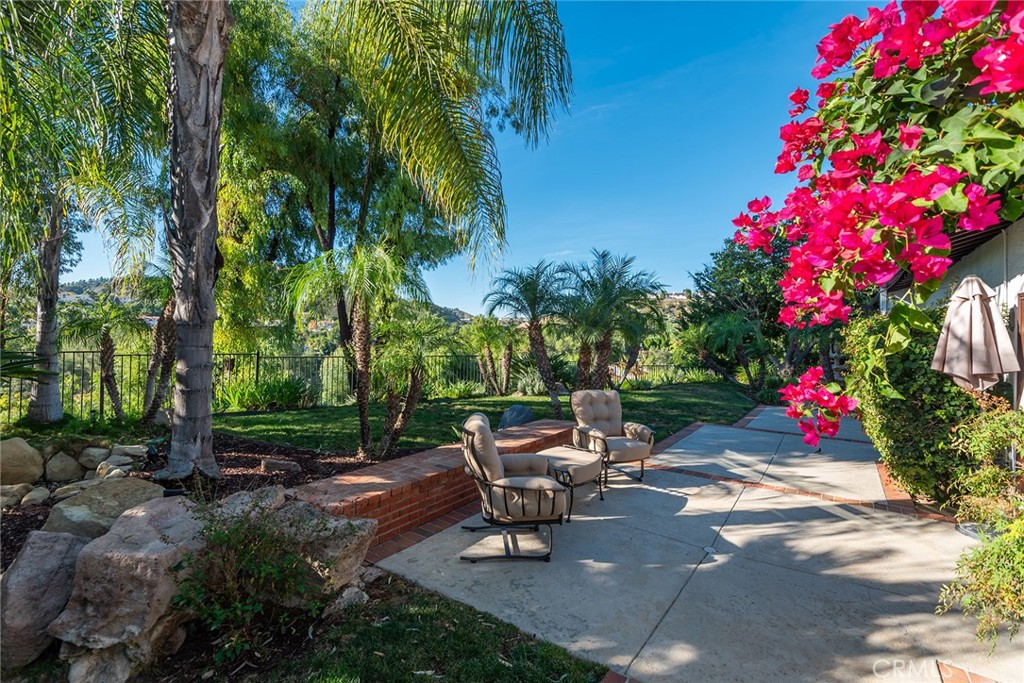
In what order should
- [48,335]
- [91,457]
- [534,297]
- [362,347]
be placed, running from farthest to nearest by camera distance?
[534,297] → [48,335] → [362,347] → [91,457]

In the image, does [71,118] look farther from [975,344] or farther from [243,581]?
[975,344]

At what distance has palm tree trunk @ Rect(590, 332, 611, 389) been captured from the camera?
918 centimetres

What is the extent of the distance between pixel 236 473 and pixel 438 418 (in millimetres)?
4144

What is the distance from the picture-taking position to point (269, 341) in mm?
13414

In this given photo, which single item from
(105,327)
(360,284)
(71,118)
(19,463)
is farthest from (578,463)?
(105,327)

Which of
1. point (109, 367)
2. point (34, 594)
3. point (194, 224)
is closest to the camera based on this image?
point (34, 594)

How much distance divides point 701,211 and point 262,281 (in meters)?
12.7

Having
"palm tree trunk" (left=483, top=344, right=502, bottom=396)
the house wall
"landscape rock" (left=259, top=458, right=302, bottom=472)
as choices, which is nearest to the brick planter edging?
"landscape rock" (left=259, top=458, right=302, bottom=472)

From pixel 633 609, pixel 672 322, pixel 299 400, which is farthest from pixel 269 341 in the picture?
pixel 672 322

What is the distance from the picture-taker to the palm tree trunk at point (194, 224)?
12.6 feet

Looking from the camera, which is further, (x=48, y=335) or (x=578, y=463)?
(x=48, y=335)

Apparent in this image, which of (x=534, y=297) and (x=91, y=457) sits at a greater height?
(x=534, y=297)

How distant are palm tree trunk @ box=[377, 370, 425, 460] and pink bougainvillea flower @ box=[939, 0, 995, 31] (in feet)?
16.1

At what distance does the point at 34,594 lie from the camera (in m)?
2.49
